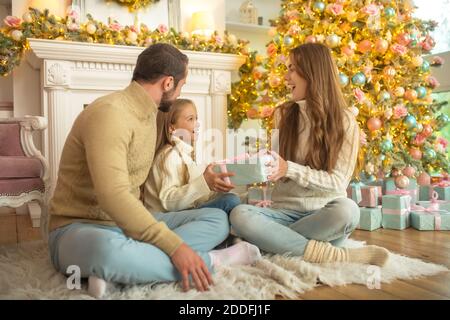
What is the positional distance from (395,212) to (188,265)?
147 centimetres

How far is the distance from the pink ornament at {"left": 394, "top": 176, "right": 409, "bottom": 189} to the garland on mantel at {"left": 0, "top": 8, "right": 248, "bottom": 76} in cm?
151

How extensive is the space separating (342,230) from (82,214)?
2.71 ft

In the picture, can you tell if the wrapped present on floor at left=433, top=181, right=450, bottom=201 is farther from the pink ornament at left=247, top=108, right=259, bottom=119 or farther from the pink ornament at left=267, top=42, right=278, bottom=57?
the pink ornament at left=267, top=42, right=278, bottom=57

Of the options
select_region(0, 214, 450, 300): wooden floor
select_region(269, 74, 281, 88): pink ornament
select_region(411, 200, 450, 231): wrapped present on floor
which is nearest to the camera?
select_region(0, 214, 450, 300): wooden floor

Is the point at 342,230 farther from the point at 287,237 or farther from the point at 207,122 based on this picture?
the point at 207,122

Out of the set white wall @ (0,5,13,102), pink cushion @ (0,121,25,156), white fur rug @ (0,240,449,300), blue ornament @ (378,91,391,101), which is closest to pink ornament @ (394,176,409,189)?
blue ornament @ (378,91,391,101)

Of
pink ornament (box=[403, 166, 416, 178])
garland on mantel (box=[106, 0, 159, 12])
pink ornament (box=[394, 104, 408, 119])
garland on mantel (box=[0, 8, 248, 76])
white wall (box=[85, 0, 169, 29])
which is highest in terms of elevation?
garland on mantel (box=[106, 0, 159, 12])

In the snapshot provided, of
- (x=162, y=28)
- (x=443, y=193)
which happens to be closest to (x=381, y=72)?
(x=443, y=193)

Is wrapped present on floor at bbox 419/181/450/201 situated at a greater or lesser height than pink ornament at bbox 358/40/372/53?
lesser

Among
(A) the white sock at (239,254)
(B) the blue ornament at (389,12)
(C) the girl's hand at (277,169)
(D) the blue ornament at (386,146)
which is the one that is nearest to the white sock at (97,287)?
(A) the white sock at (239,254)

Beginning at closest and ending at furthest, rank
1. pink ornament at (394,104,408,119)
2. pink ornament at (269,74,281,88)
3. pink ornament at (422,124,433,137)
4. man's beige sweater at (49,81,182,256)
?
man's beige sweater at (49,81,182,256)
pink ornament at (394,104,408,119)
pink ornament at (422,124,433,137)
pink ornament at (269,74,281,88)

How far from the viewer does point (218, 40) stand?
2.93 metres

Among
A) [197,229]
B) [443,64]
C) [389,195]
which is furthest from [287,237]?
[443,64]

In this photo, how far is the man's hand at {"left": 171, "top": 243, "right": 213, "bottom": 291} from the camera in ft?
3.58
